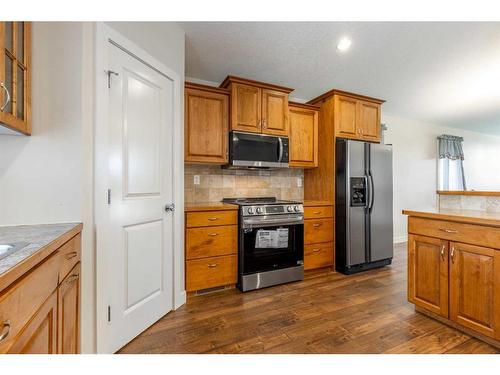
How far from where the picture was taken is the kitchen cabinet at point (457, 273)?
150 cm

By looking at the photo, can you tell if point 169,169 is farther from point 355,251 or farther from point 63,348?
point 355,251

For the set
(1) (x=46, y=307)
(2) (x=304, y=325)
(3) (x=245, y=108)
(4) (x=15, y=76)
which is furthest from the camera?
(3) (x=245, y=108)

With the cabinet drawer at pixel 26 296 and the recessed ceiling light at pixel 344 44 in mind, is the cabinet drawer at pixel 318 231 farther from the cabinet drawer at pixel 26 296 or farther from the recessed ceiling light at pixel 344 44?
the cabinet drawer at pixel 26 296

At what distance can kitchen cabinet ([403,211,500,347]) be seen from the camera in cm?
150

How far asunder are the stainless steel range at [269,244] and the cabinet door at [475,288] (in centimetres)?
135

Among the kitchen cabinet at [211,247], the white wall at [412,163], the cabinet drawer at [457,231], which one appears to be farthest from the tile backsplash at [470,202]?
the white wall at [412,163]

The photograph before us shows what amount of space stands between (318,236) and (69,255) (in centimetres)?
251

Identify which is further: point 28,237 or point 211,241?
point 211,241

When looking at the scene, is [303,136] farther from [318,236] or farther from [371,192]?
[318,236]

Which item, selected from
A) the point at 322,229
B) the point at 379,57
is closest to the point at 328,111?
the point at 379,57

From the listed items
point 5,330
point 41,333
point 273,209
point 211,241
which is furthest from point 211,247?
point 5,330

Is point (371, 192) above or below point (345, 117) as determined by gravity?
below

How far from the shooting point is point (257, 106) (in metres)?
2.81

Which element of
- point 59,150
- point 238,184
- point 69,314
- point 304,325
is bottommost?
point 304,325
